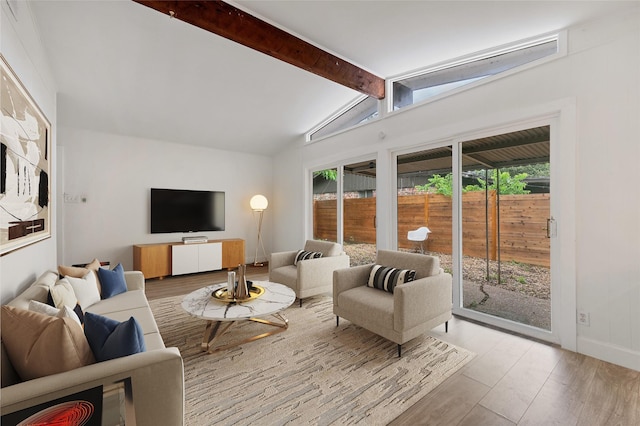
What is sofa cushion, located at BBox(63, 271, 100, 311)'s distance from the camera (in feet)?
7.28

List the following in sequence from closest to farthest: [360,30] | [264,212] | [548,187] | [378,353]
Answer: [378,353]
[548,187]
[360,30]
[264,212]

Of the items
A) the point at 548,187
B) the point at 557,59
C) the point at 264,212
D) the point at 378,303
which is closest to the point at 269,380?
the point at 378,303

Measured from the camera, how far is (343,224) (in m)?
4.71

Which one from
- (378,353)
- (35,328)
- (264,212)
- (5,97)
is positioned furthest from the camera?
(264,212)

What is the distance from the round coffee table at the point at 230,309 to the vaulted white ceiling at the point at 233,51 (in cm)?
263

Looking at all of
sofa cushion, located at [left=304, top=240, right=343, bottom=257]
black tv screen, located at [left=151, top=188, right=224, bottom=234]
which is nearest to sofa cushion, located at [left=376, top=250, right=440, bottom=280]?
sofa cushion, located at [left=304, top=240, right=343, bottom=257]

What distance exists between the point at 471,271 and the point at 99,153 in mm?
5821

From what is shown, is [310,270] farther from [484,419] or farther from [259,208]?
[259,208]

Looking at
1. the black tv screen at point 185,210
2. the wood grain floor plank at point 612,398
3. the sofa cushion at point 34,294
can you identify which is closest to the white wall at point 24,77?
the sofa cushion at point 34,294

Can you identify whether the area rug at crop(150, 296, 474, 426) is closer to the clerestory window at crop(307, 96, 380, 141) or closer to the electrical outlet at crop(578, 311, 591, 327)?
the electrical outlet at crop(578, 311, 591, 327)

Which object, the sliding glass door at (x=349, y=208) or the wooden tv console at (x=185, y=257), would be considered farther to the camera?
the wooden tv console at (x=185, y=257)

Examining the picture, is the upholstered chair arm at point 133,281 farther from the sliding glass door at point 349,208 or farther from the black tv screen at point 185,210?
the sliding glass door at point 349,208

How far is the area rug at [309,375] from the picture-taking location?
5.44ft

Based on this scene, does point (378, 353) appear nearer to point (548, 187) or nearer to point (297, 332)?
point (297, 332)
